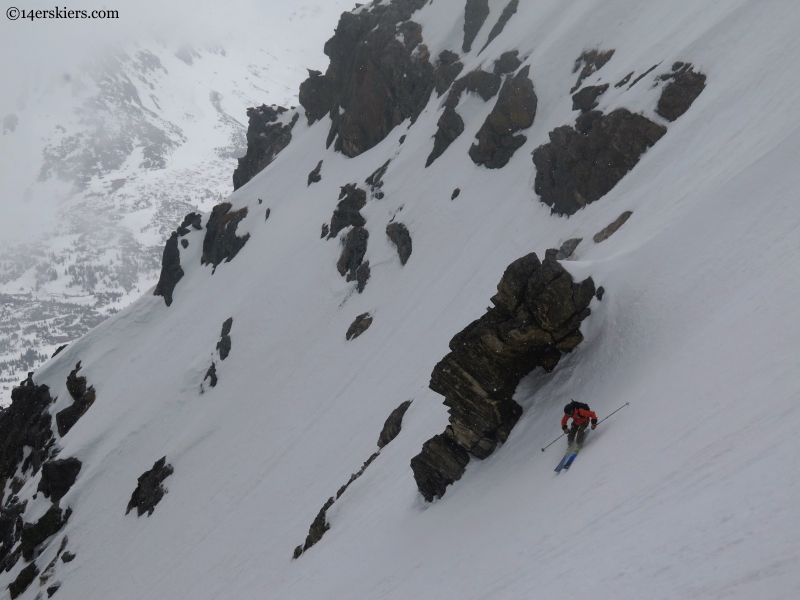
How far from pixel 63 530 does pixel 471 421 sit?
44787mm

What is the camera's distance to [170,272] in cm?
7000

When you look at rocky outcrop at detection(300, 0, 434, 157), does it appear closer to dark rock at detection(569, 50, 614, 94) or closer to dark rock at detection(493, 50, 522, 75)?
dark rock at detection(493, 50, 522, 75)

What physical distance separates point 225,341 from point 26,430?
30.4 meters

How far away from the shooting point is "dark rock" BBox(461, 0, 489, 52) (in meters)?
56.9

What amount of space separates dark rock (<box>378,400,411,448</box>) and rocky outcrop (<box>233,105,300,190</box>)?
6891cm

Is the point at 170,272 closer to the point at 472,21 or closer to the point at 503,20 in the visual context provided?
the point at 472,21

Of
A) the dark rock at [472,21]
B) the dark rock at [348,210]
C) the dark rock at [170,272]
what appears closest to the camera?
the dark rock at [348,210]

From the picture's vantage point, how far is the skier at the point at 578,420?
41.8 feet

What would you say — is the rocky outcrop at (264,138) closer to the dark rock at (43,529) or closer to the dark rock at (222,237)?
the dark rock at (222,237)

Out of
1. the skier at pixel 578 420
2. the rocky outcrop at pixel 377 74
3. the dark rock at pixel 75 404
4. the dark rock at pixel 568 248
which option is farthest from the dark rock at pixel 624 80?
the dark rock at pixel 75 404

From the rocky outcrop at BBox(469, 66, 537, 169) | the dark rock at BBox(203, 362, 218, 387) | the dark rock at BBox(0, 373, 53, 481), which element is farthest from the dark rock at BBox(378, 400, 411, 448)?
the dark rock at BBox(0, 373, 53, 481)

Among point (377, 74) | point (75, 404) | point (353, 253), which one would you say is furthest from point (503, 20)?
point (75, 404)

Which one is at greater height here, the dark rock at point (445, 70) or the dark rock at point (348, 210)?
the dark rock at point (445, 70)

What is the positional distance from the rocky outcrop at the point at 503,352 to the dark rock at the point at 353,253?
2960cm
